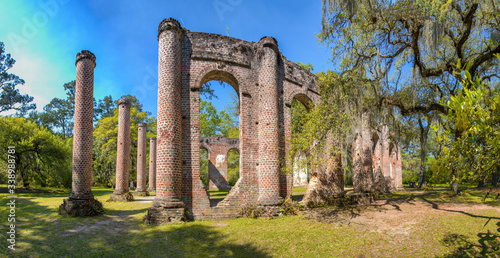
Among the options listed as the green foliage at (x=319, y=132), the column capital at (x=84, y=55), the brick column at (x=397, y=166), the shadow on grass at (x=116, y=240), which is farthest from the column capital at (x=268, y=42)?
the brick column at (x=397, y=166)

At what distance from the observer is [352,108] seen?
13594 millimetres

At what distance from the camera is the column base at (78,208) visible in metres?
10.8

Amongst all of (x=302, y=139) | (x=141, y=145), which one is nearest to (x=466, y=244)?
(x=302, y=139)

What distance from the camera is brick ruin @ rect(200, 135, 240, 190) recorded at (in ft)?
93.1

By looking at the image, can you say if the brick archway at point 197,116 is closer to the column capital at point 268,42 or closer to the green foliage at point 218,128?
the column capital at point 268,42

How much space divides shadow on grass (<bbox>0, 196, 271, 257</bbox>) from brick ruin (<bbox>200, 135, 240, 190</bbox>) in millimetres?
18046

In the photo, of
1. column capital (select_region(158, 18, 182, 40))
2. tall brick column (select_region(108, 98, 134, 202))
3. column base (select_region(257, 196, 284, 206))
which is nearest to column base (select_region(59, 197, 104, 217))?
tall brick column (select_region(108, 98, 134, 202))

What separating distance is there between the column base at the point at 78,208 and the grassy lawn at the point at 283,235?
1.27ft

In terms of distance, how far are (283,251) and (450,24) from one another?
1125 cm

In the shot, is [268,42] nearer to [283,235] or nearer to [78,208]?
[283,235]

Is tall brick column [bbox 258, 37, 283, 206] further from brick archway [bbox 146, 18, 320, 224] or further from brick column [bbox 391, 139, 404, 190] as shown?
brick column [bbox 391, 139, 404, 190]

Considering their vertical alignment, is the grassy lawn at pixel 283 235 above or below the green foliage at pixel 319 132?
below

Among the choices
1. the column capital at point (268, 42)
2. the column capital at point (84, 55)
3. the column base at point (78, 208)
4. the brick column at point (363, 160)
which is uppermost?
the column capital at point (268, 42)

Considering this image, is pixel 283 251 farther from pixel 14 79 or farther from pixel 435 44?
pixel 14 79
